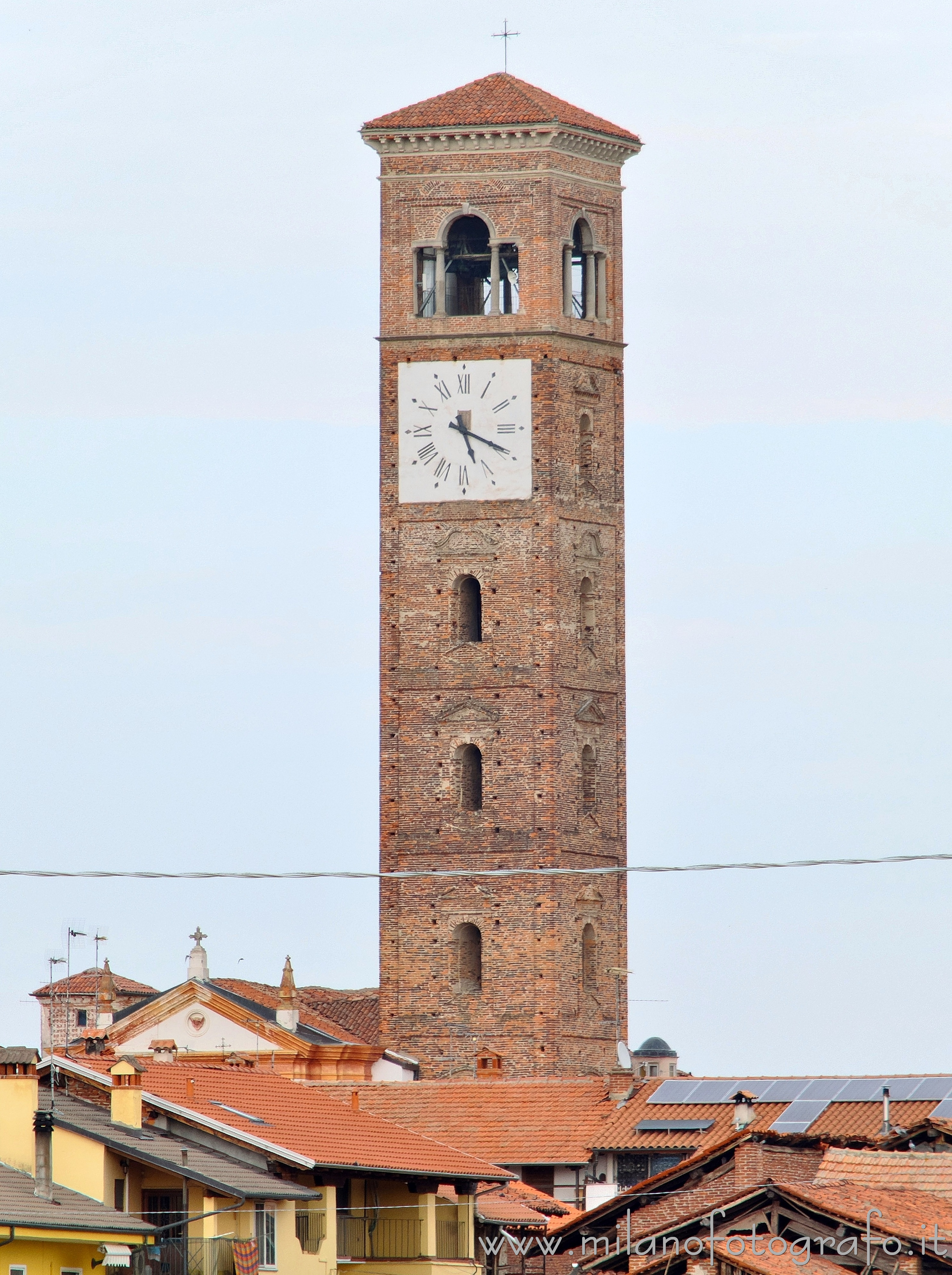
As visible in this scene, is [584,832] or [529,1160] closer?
[529,1160]

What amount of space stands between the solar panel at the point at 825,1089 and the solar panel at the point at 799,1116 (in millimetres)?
325

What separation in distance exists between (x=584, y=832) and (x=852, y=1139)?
23641mm

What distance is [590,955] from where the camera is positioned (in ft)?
263

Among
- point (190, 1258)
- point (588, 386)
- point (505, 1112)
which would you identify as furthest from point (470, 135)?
point (190, 1258)

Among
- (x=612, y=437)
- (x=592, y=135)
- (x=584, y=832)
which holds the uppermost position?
(x=592, y=135)

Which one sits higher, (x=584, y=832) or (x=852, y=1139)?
(x=584, y=832)

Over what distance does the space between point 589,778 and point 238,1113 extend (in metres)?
30.5

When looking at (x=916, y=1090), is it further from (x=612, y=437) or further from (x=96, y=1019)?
(x=96, y=1019)

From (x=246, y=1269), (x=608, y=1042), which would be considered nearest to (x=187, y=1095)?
(x=246, y=1269)

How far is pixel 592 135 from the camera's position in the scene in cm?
8100

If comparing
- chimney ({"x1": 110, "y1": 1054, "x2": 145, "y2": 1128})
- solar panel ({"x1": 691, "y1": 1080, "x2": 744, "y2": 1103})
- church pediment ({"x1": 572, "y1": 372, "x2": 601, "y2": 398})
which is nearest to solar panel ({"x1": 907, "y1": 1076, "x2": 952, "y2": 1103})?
solar panel ({"x1": 691, "y1": 1080, "x2": 744, "y2": 1103})

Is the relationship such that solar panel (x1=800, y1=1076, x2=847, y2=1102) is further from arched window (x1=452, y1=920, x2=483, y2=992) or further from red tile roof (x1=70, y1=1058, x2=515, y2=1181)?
red tile roof (x1=70, y1=1058, x2=515, y2=1181)

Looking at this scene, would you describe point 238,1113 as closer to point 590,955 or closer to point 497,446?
point 590,955

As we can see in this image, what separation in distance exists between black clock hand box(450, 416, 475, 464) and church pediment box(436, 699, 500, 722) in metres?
5.03
